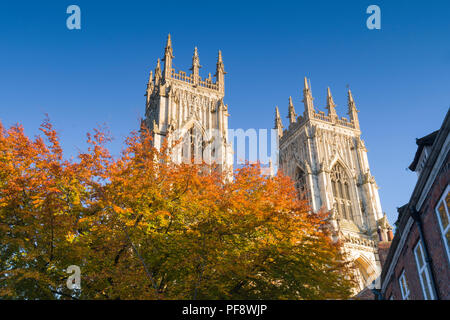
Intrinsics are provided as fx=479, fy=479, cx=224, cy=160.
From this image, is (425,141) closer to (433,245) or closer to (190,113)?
(433,245)

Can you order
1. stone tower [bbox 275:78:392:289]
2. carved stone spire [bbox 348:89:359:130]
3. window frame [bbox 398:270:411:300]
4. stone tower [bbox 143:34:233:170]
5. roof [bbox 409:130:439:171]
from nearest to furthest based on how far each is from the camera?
1. roof [bbox 409:130:439:171]
2. window frame [bbox 398:270:411:300]
3. stone tower [bbox 143:34:233:170]
4. stone tower [bbox 275:78:392:289]
5. carved stone spire [bbox 348:89:359:130]

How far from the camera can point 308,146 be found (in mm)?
62062

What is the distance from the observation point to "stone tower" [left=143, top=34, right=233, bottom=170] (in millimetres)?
49044

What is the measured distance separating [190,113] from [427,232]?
132ft

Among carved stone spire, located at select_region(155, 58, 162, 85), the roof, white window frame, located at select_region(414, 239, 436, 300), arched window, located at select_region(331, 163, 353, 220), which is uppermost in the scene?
carved stone spire, located at select_region(155, 58, 162, 85)

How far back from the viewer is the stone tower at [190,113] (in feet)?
161

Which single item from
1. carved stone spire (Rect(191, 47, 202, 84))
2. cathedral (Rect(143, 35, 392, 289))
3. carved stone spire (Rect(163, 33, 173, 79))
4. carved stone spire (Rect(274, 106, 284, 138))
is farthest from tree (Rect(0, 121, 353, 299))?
carved stone spire (Rect(274, 106, 284, 138))

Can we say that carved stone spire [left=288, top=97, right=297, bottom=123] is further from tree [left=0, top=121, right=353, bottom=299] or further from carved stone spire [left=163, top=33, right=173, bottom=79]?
tree [left=0, top=121, right=353, bottom=299]

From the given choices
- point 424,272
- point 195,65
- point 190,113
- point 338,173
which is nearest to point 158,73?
point 195,65

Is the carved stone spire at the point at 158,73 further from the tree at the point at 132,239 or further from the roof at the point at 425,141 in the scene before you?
the roof at the point at 425,141

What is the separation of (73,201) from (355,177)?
49780mm

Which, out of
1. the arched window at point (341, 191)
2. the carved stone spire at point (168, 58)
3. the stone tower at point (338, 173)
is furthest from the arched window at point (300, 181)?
the carved stone spire at point (168, 58)

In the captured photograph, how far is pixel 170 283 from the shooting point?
16016mm
